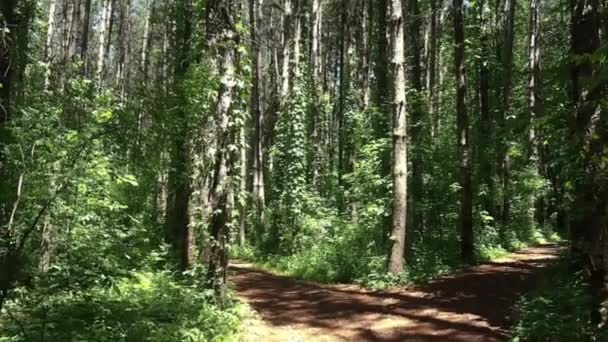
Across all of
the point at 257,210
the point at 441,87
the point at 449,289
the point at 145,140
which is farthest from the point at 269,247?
the point at 441,87

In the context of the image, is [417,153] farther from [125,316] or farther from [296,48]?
[125,316]

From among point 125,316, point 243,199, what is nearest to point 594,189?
point 243,199

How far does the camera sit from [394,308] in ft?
30.3

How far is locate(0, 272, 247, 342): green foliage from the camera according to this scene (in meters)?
5.84

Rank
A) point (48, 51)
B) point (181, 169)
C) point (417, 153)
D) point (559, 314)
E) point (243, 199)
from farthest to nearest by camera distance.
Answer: point (417, 153)
point (48, 51)
point (181, 169)
point (243, 199)
point (559, 314)

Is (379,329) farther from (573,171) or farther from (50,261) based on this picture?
(50,261)

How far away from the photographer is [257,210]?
65.7ft

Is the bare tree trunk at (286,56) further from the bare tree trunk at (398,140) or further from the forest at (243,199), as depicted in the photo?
the bare tree trunk at (398,140)

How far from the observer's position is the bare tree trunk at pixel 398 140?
11.5 meters

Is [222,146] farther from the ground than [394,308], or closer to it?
farther from the ground

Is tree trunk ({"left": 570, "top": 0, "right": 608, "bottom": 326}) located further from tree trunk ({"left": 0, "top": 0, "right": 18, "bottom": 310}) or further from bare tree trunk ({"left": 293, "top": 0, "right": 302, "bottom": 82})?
bare tree trunk ({"left": 293, "top": 0, "right": 302, "bottom": 82})

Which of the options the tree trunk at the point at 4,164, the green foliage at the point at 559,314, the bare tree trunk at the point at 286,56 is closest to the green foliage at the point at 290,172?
the bare tree trunk at the point at 286,56

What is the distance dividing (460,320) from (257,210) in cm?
1236

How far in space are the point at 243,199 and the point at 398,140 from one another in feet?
14.6
